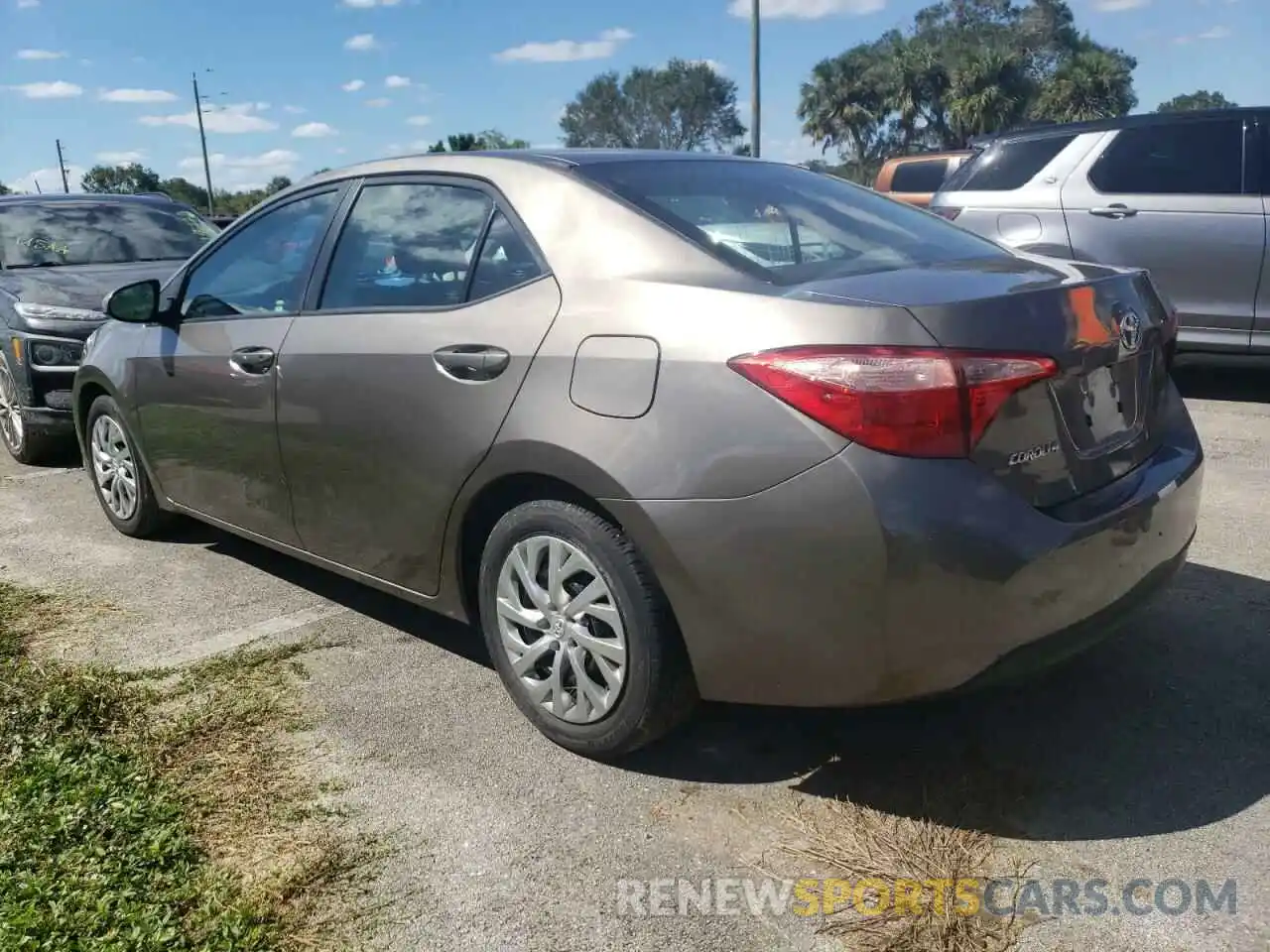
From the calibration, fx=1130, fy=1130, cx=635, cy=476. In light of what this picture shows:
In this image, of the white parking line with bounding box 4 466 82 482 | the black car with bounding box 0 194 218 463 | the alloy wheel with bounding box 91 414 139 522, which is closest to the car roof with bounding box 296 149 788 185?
the alloy wheel with bounding box 91 414 139 522

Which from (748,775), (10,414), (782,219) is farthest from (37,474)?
(748,775)

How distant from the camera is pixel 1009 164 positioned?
7723 mm

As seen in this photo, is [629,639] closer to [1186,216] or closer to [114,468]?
[114,468]

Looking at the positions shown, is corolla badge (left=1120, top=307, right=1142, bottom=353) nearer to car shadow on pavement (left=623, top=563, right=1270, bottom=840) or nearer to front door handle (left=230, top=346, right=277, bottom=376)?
car shadow on pavement (left=623, top=563, right=1270, bottom=840)

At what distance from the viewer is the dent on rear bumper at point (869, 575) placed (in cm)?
228

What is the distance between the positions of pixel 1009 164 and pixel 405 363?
590cm

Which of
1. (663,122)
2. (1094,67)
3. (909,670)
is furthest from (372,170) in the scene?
(663,122)

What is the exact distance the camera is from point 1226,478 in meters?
5.27

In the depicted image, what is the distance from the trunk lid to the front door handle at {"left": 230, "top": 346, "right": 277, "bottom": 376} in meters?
1.91

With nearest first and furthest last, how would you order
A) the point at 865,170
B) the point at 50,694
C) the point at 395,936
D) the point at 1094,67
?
the point at 395,936, the point at 50,694, the point at 1094,67, the point at 865,170

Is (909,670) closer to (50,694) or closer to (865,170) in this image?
(50,694)

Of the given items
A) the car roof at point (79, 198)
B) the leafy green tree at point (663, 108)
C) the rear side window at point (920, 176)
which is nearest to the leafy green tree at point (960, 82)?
Answer: the leafy green tree at point (663, 108)

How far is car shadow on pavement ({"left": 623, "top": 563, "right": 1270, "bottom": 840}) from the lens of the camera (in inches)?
103

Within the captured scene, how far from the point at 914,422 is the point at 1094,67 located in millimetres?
58963
